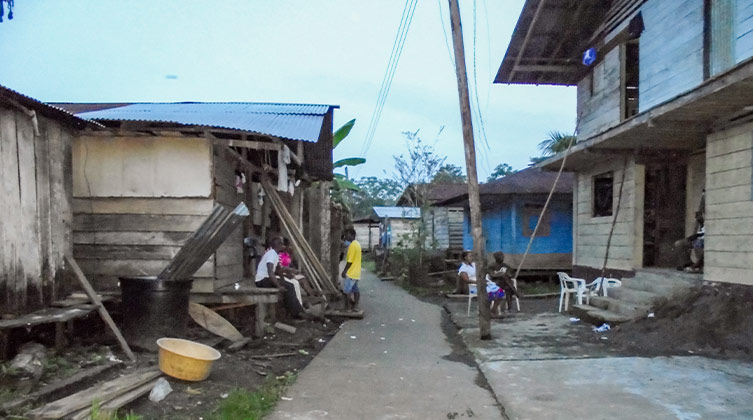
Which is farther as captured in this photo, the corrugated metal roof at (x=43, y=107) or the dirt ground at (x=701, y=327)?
the dirt ground at (x=701, y=327)

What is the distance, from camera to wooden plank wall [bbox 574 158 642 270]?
11.0 metres

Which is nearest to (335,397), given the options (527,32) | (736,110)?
(736,110)

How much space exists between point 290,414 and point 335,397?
666 mm

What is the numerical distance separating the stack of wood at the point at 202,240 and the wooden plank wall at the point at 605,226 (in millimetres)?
8249

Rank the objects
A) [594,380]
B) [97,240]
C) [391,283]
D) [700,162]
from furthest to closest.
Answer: [391,283], [700,162], [97,240], [594,380]

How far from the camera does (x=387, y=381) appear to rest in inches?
234

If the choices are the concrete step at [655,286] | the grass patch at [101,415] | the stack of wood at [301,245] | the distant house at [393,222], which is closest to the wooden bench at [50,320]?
the grass patch at [101,415]

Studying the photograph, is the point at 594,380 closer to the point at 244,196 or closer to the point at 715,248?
the point at 715,248

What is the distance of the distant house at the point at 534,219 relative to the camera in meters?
17.2

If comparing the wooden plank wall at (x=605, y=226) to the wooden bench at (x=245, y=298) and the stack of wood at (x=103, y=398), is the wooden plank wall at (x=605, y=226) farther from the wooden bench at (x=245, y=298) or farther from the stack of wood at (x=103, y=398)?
the stack of wood at (x=103, y=398)

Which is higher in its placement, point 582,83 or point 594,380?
point 582,83

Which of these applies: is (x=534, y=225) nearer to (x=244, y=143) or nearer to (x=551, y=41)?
(x=551, y=41)

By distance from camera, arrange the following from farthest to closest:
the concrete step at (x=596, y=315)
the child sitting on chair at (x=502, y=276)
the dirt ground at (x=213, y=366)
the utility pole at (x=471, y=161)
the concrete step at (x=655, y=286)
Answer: the child sitting on chair at (x=502, y=276) → the concrete step at (x=655, y=286) → the concrete step at (x=596, y=315) → the utility pole at (x=471, y=161) → the dirt ground at (x=213, y=366)

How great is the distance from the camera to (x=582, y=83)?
1316 centimetres
